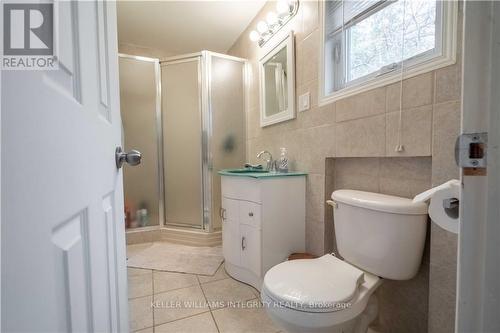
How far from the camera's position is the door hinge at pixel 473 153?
0.30 meters

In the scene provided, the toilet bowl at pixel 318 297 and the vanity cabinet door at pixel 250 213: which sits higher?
the vanity cabinet door at pixel 250 213

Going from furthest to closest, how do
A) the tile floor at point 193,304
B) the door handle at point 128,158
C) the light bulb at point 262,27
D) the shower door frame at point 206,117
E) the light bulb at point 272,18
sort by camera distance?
the shower door frame at point 206,117
the light bulb at point 262,27
the light bulb at point 272,18
the tile floor at point 193,304
the door handle at point 128,158

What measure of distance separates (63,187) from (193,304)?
4.22 ft

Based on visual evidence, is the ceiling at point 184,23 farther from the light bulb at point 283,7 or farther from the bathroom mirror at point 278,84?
the bathroom mirror at point 278,84

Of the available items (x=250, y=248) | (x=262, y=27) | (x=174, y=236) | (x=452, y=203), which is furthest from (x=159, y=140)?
(x=452, y=203)

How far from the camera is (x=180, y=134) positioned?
242 cm

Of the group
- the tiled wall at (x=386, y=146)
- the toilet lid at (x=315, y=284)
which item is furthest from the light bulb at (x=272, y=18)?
the toilet lid at (x=315, y=284)

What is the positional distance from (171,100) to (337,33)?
1707 mm

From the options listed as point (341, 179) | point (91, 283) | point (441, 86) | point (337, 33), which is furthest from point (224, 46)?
point (91, 283)

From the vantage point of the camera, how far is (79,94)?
1.42ft

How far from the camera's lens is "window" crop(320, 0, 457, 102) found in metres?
0.87

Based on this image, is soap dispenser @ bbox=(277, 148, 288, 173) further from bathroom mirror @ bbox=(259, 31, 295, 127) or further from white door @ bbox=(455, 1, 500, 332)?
white door @ bbox=(455, 1, 500, 332)

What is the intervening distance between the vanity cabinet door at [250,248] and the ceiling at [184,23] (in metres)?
1.85

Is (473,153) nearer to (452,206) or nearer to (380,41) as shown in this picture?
(452,206)
